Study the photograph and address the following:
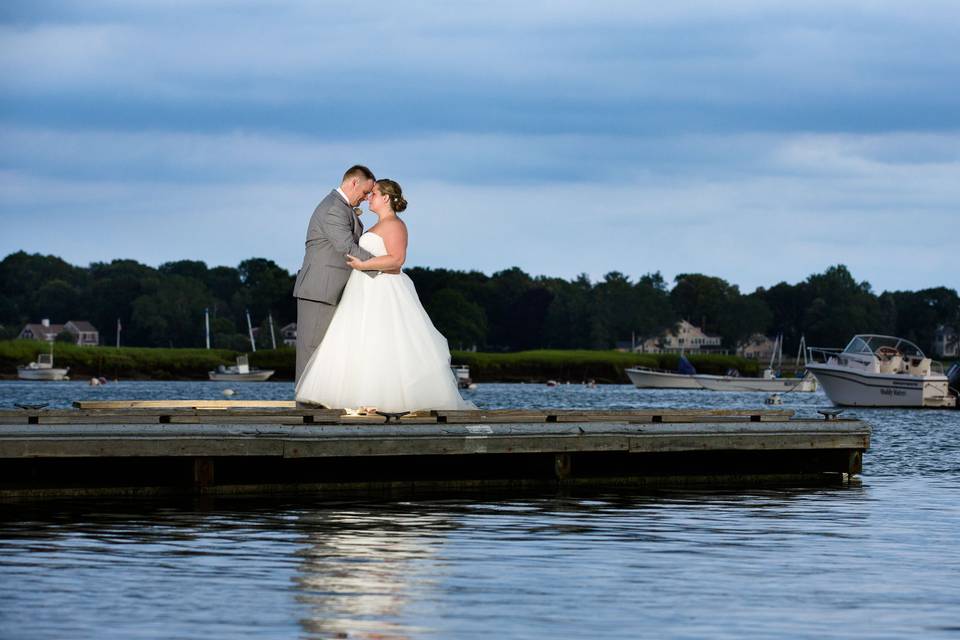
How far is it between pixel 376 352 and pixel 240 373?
409 feet

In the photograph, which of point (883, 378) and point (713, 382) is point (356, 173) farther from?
point (713, 382)

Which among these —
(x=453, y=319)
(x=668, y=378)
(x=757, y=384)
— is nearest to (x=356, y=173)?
(x=757, y=384)

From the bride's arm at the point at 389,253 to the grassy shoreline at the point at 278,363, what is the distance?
125093 millimetres

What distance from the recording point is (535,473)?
1780 centimetres

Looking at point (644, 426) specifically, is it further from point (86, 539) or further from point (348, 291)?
point (86, 539)

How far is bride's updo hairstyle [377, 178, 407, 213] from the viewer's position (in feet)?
56.7

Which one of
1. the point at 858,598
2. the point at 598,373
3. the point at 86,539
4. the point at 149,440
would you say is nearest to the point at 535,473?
the point at 149,440

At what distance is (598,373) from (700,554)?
143307 millimetres

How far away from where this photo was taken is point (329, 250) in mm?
17328

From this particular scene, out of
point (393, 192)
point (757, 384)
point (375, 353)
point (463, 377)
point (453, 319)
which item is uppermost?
point (453, 319)

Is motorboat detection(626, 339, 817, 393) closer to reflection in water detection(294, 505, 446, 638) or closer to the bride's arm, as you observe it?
the bride's arm

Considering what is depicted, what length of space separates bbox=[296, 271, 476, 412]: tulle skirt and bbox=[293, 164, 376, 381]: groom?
0.17m

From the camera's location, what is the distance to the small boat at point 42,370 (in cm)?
13788

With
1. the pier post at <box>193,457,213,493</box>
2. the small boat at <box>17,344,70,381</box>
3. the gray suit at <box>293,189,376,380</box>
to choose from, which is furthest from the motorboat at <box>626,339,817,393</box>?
the pier post at <box>193,457,213,493</box>
